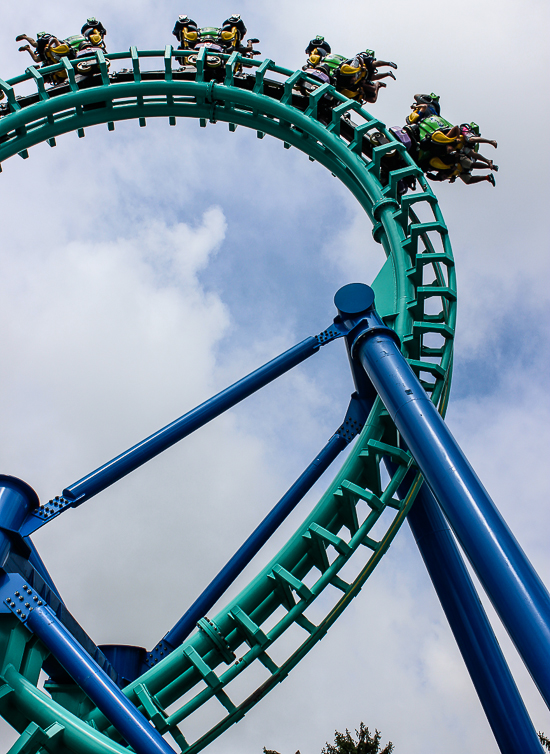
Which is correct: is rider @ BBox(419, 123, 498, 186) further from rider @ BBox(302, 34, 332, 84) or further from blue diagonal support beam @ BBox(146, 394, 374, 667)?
blue diagonal support beam @ BBox(146, 394, 374, 667)

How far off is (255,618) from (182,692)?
767mm

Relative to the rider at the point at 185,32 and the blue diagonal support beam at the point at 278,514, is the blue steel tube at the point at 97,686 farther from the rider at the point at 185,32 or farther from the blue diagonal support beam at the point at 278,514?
the rider at the point at 185,32

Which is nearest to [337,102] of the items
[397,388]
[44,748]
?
[397,388]

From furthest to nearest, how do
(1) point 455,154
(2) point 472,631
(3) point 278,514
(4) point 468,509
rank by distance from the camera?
(1) point 455,154
(3) point 278,514
(2) point 472,631
(4) point 468,509

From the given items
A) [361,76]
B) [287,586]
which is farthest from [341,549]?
[361,76]

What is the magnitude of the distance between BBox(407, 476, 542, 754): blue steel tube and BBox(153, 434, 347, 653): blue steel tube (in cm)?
95

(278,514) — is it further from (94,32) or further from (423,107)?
(94,32)

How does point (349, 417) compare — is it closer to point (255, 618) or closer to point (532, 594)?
point (255, 618)

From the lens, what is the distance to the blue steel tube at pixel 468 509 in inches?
131

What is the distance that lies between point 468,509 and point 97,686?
8.21ft

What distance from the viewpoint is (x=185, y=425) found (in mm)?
5297

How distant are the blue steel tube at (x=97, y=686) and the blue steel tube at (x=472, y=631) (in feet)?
9.04

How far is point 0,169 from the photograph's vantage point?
8773 mm

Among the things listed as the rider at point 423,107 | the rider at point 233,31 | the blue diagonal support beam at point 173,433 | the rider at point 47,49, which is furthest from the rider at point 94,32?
the blue diagonal support beam at point 173,433
